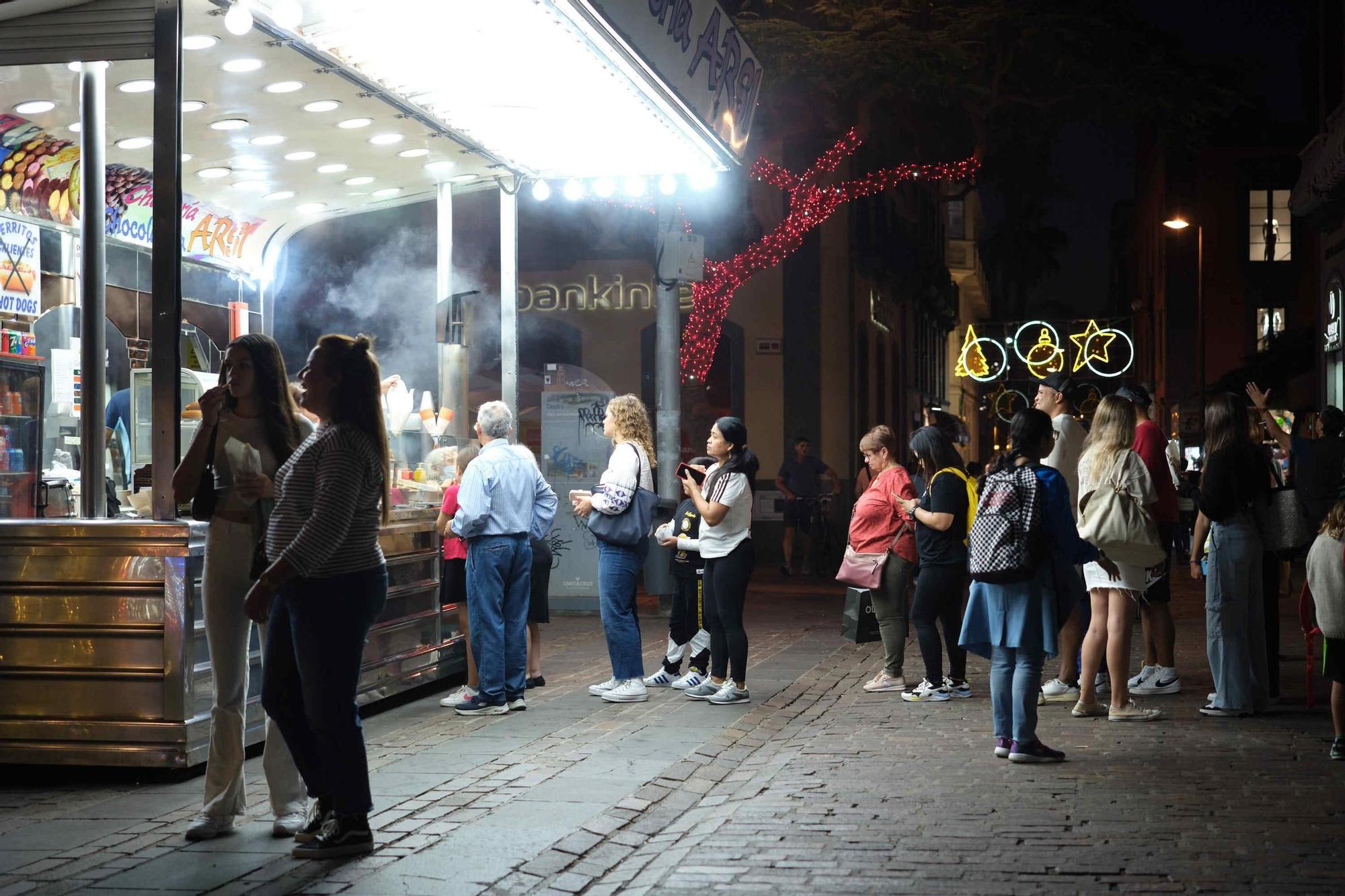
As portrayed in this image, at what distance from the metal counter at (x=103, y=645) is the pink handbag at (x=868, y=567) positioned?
4.40 metres

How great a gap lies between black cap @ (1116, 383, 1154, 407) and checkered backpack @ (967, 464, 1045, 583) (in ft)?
6.66

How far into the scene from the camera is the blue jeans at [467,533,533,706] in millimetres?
8766

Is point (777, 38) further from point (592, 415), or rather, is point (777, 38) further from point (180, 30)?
point (180, 30)

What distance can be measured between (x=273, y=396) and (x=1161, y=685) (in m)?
6.25

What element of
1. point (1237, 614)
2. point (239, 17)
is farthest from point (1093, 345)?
point (239, 17)

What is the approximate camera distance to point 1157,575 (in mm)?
9227

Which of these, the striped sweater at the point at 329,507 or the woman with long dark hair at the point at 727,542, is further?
the woman with long dark hair at the point at 727,542

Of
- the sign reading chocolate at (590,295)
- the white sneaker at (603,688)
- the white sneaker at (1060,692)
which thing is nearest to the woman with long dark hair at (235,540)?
the white sneaker at (603,688)

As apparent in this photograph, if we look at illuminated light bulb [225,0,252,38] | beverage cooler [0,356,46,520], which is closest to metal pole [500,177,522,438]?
beverage cooler [0,356,46,520]

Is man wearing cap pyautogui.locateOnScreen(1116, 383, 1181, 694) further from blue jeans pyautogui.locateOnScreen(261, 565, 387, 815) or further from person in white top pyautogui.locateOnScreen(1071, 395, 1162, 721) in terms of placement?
blue jeans pyautogui.locateOnScreen(261, 565, 387, 815)

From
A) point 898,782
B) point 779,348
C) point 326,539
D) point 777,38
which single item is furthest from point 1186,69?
point 326,539

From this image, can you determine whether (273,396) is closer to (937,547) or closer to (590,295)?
(937,547)

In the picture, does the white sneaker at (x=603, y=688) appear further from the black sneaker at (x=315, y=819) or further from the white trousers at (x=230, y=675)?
the black sneaker at (x=315, y=819)

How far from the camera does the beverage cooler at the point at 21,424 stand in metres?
8.12
